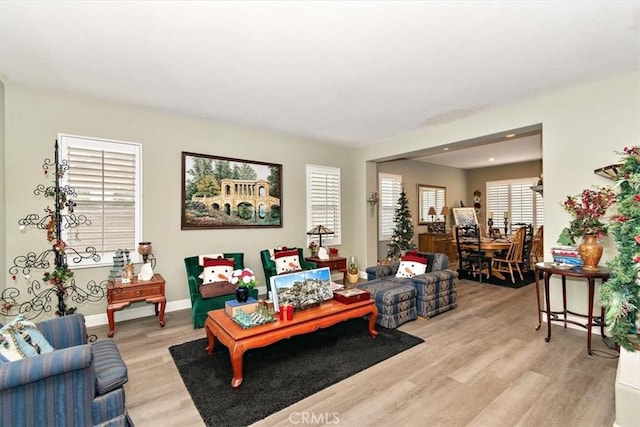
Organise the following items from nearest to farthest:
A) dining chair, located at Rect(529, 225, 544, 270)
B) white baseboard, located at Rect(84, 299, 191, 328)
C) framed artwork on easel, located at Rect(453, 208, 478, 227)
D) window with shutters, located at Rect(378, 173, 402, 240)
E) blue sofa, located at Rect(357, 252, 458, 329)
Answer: blue sofa, located at Rect(357, 252, 458, 329), white baseboard, located at Rect(84, 299, 191, 328), dining chair, located at Rect(529, 225, 544, 270), window with shutters, located at Rect(378, 173, 402, 240), framed artwork on easel, located at Rect(453, 208, 478, 227)

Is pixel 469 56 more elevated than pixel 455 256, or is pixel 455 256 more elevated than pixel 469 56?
pixel 469 56

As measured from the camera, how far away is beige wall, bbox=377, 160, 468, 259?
24.8 feet

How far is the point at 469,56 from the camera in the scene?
2770mm

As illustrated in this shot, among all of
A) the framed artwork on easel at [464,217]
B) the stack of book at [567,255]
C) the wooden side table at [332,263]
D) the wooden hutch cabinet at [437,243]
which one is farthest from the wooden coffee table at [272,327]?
the framed artwork on easel at [464,217]

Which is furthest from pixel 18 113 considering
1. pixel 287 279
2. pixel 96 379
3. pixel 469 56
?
pixel 469 56

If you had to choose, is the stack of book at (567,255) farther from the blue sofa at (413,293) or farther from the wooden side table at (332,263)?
the wooden side table at (332,263)

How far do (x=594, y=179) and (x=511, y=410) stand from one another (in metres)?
2.83

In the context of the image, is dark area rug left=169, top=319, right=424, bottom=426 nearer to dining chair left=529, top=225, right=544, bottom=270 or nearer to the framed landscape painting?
the framed landscape painting

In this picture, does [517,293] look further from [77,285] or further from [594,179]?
[77,285]

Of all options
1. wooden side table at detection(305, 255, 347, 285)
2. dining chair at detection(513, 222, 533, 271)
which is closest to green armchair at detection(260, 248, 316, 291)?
wooden side table at detection(305, 255, 347, 285)

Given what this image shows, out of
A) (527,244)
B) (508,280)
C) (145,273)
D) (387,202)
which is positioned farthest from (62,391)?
(527,244)

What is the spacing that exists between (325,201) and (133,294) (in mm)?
3613

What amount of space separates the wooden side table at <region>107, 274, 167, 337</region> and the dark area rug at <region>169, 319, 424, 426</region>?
784 millimetres

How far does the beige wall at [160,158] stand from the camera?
340 cm
